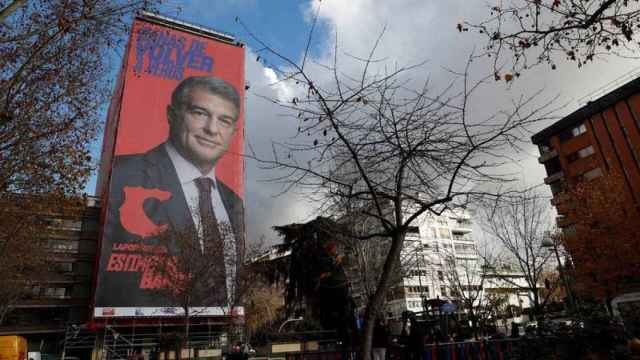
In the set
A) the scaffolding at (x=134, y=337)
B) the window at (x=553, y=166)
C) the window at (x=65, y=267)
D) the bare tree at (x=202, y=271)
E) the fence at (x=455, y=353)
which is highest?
the window at (x=553, y=166)

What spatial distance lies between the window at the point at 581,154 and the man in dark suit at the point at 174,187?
111 feet

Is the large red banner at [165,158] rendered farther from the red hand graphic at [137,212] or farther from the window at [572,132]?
the window at [572,132]

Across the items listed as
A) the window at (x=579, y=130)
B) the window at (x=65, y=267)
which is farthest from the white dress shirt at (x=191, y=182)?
the window at (x=579, y=130)

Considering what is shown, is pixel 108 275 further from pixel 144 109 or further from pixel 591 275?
pixel 591 275

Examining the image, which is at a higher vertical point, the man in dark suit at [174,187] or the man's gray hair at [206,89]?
the man's gray hair at [206,89]

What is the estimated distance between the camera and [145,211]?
140ft

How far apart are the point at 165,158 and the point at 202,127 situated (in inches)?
203

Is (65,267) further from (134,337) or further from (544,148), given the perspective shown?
(544,148)

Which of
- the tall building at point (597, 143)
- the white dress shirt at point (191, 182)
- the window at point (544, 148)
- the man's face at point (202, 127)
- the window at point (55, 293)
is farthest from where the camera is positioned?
the window at point (55, 293)

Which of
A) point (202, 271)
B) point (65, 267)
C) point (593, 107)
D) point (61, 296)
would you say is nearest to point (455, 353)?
point (202, 271)

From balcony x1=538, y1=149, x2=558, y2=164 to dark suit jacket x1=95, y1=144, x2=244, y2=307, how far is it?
33199 millimetres

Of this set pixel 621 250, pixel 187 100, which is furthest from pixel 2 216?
pixel 187 100

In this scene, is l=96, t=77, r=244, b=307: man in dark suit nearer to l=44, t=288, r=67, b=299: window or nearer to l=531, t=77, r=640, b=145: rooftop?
l=44, t=288, r=67, b=299: window

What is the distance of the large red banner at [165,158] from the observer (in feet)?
130
